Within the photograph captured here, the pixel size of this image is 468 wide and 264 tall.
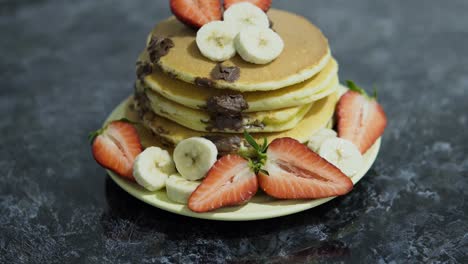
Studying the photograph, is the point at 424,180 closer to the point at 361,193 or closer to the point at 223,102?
the point at 361,193

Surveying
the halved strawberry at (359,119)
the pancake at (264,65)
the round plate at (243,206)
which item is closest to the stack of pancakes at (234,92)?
the pancake at (264,65)

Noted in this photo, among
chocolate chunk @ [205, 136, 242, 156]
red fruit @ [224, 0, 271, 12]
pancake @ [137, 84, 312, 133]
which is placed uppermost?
red fruit @ [224, 0, 271, 12]

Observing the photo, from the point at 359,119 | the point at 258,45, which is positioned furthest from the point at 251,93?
the point at 359,119

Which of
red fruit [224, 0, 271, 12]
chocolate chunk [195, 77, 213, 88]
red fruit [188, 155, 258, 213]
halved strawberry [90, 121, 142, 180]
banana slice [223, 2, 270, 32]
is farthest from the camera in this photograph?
red fruit [224, 0, 271, 12]

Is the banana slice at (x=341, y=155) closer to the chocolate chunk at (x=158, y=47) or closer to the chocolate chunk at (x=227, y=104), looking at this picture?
the chocolate chunk at (x=227, y=104)

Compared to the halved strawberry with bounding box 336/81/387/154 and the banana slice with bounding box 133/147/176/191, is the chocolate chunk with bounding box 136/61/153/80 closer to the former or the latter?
the banana slice with bounding box 133/147/176/191

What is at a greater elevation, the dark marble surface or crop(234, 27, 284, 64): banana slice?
crop(234, 27, 284, 64): banana slice

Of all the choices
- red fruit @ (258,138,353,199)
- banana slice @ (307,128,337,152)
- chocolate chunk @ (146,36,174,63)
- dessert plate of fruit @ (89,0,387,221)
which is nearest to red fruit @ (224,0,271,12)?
dessert plate of fruit @ (89,0,387,221)
